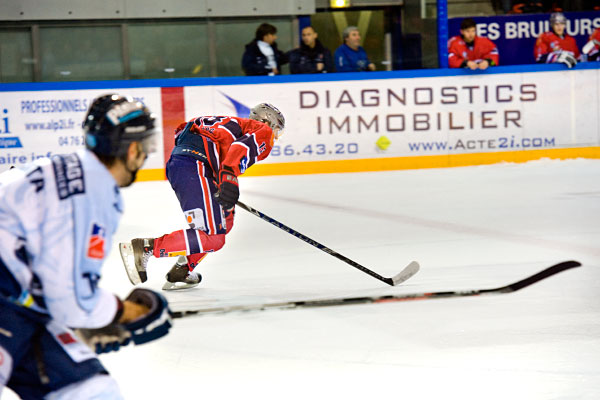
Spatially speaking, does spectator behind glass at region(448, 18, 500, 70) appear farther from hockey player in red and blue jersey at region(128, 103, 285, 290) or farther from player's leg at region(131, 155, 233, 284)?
player's leg at region(131, 155, 233, 284)

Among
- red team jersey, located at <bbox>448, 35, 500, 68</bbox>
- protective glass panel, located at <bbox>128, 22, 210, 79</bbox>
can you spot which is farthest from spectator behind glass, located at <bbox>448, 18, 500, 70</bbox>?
protective glass panel, located at <bbox>128, 22, 210, 79</bbox>

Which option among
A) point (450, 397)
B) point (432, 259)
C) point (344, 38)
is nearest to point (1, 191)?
point (450, 397)

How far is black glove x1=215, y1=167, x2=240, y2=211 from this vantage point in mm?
3270

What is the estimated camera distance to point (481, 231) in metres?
4.68

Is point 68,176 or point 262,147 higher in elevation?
point 68,176

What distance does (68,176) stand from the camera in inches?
53.5

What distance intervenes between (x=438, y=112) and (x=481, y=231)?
140 inches

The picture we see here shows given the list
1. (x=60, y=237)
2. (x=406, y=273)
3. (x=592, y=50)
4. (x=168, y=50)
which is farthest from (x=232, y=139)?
(x=592, y=50)

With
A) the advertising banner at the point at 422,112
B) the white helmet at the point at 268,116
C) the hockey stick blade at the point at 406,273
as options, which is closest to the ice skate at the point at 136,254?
the white helmet at the point at 268,116

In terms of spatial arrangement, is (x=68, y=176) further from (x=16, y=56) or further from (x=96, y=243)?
(x=16, y=56)

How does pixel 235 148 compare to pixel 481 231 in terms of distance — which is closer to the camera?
pixel 235 148

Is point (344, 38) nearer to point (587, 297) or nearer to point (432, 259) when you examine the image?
point (432, 259)

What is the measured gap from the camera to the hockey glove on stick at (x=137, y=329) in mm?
1470

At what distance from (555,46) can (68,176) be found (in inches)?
312
